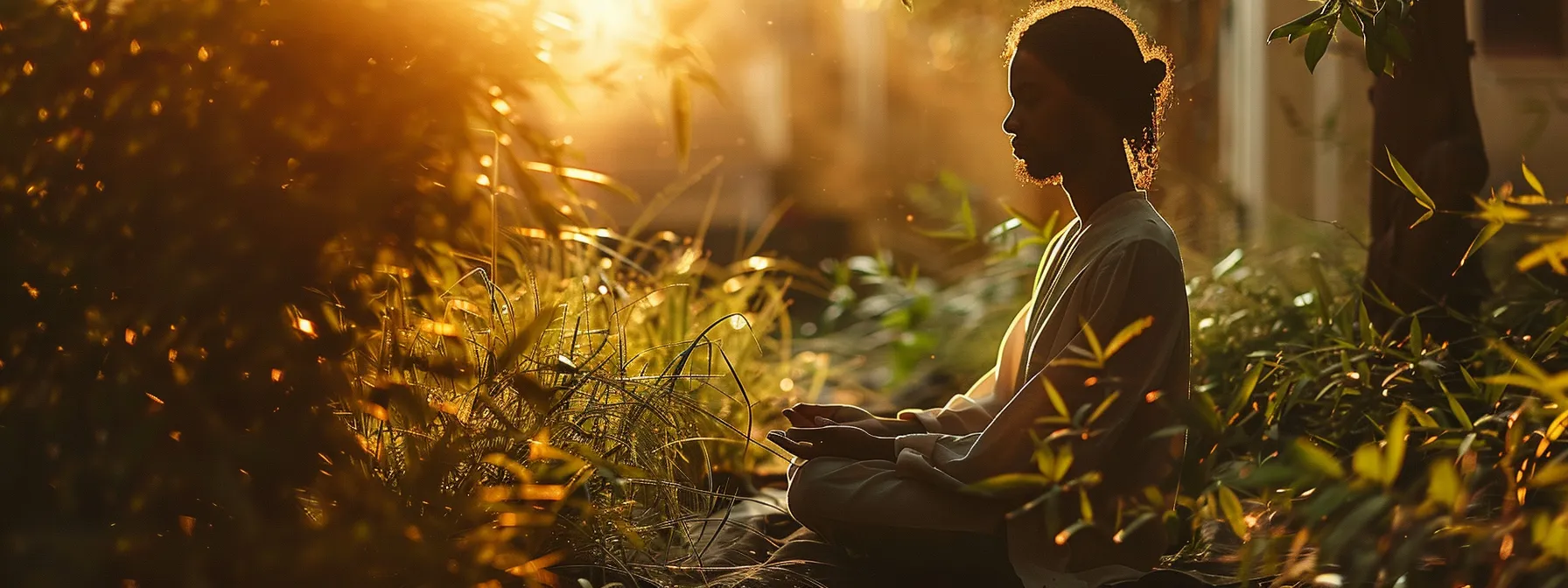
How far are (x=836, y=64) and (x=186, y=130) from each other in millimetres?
11511

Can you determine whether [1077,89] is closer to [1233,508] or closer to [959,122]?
[1233,508]

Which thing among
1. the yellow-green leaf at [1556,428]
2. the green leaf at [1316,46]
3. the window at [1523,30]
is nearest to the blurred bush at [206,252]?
the green leaf at [1316,46]

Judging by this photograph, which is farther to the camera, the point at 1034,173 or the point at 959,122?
the point at 959,122

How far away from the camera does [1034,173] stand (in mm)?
1938

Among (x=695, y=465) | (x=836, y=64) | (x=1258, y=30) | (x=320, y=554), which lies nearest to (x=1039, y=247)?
(x=1258, y=30)

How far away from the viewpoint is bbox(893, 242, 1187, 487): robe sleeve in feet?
5.83

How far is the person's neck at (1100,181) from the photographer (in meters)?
1.93

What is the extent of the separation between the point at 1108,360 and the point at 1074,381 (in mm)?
61

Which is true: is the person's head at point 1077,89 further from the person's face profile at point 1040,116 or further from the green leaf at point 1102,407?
the green leaf at point 1102,407

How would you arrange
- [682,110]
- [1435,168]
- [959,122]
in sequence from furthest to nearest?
[959,122] → [1435,168] → [682,110]

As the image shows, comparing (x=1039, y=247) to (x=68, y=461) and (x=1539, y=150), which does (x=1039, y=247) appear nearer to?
(x=1539, y=150)

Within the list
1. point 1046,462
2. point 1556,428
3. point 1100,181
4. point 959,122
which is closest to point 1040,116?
point 1100,181

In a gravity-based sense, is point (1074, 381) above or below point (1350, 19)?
below

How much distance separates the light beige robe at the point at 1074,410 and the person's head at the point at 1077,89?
0.10 meters
